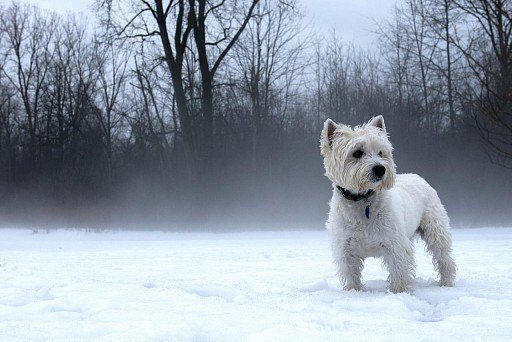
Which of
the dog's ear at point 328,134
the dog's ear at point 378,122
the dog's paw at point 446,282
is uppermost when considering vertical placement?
the dog's ear at point 378,122

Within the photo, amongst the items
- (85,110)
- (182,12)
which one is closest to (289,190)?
(182,12)

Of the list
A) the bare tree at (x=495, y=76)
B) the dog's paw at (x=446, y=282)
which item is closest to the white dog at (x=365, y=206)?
the dog's paw at (x=446, y=282)

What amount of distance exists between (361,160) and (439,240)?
68.6 inches

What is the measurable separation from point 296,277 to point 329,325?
3029mm

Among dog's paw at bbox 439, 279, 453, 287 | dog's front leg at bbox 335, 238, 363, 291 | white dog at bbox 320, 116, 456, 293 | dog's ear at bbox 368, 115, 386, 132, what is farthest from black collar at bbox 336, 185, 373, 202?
dog's paw at bbox 439, 279, 453, 287

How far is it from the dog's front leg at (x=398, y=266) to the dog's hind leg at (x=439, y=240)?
3.01ft

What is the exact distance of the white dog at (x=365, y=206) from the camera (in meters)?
4.82

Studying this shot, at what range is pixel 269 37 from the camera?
87.8 ft

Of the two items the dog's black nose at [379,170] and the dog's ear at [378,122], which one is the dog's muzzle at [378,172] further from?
the dog's ear at [378,122]

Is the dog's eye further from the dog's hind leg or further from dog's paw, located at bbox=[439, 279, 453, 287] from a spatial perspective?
dog's paw, located at bbox=[439, 279, 453, 287]

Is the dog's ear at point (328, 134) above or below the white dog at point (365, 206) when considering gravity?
above

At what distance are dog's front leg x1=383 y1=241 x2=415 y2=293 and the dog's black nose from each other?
703 mm

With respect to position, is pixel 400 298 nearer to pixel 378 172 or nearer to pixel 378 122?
pixel 378 172

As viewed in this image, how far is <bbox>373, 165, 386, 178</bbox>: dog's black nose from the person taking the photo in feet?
15.4
